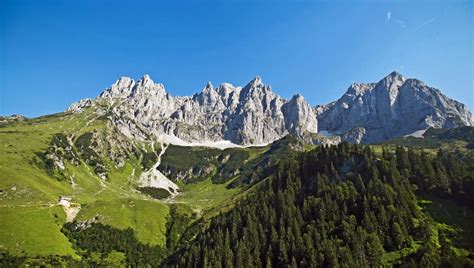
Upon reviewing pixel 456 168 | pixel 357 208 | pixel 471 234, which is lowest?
pixel 471 234

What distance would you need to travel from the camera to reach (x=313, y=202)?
161875 mm

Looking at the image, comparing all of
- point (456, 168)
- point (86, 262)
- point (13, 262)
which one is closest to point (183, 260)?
point (86, 262)

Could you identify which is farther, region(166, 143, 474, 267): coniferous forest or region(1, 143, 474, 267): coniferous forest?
region(166, 143, 474, 267): coniferous forest

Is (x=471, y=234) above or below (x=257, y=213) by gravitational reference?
below

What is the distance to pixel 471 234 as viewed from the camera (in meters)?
124

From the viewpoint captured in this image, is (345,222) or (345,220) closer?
(345,222)

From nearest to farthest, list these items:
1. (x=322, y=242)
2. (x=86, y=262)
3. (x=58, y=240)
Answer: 1. (x=322, y=242)
2. (x=86, y=262)
3. (x=58, y=240)

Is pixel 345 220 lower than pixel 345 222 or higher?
higher

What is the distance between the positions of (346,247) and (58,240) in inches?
6174

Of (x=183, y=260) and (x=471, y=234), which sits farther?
(x=183, y=260)

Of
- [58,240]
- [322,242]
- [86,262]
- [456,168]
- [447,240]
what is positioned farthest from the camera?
[58,240]

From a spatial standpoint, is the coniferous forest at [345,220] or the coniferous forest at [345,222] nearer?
the coniferous forest at [345,222]

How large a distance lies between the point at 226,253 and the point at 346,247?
48335mm

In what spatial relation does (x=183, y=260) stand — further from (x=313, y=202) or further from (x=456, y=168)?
(x=456, y=168)
